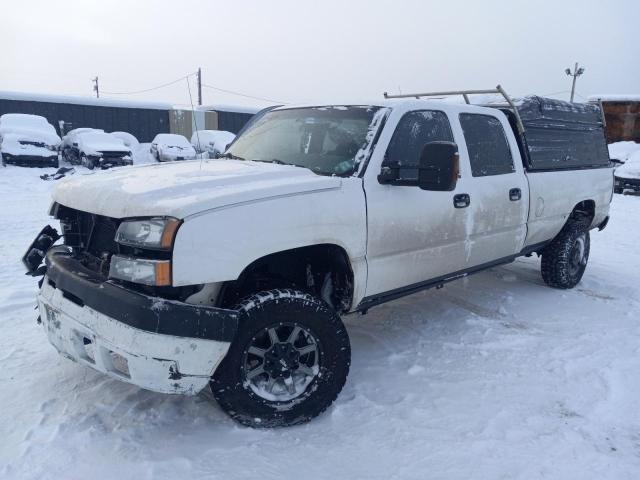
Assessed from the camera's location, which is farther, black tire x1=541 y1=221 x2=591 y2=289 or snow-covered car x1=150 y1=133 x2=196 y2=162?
snow-covered car x1=150 y1=133 x2=196 y2=162

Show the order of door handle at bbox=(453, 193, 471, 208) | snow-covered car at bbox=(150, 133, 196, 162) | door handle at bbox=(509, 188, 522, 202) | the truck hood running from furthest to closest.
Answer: snow-covered car at bbox=(150, 133, 196, 162), door handle at bbox=(509, 188, 522, 202), door handle at bbox=(453, 193, 471, 208), the truck hood

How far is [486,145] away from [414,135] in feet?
3.04

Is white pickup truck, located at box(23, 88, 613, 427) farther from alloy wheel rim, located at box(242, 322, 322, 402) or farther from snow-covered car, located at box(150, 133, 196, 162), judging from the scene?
snow-covered car, located at box(150, 133, 196, 162)

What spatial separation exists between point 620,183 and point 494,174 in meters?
12.9

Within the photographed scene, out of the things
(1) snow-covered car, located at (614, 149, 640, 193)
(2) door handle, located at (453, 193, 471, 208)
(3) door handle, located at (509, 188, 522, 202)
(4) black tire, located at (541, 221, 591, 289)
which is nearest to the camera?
(2) door handle, located at (453, 193, 471, 208)

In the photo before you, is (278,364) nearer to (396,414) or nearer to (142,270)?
(396,414)

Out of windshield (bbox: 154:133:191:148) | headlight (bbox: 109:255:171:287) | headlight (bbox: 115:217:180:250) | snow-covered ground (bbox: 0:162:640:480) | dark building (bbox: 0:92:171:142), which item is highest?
dark building (bbox: 0:92:171:142)

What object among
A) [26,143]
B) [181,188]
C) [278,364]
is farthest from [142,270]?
[26,143]

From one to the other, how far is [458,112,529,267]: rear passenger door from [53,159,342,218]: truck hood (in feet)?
4.71

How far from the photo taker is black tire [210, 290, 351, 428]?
8.57 feet

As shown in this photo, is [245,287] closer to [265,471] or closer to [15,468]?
[265,471]

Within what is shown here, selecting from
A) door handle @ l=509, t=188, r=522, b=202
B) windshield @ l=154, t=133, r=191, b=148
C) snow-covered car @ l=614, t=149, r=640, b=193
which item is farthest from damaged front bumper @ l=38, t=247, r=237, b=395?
windshield @ l=154, t=133, r=191, b=148

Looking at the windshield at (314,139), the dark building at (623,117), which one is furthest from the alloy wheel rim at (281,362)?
the dark building at (623,117)

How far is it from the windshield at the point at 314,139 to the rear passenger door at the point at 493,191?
0.95 meters
